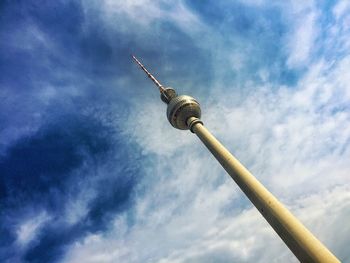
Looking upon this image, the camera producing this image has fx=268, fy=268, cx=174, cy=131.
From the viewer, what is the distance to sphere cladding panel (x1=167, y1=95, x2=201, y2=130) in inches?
1886

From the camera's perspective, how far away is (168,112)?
4997 centimetres

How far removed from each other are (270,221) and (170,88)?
3599 cm

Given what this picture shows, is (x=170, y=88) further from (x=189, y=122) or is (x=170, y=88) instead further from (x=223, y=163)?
(x=223, y=163)

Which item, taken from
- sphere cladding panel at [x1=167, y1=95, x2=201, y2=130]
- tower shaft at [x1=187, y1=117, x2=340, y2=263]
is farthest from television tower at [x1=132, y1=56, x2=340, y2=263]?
sphere cladding panel at [x1=167, y1=95, x2=201, y2=130]

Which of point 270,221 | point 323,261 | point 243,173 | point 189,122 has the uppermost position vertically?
point 189,122

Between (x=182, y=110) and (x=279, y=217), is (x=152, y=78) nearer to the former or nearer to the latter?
(x=182, y=110)

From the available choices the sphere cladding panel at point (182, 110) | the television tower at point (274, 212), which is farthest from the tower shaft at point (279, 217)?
the sphere cladding panel at point (182, 110)

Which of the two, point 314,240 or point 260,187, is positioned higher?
point 260,187

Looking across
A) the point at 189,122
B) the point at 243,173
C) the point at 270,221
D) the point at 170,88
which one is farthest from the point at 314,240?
the point at 170,88

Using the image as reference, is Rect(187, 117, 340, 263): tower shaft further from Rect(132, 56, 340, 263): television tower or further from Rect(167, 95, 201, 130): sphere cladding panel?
Rect(167, 95, 201, 130): sphere cladding panel

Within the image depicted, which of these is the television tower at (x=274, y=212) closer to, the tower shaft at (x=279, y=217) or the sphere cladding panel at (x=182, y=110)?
the tower shaft at (x=279, y=217)

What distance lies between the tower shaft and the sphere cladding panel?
56.7 feet

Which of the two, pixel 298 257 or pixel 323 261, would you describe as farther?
pixel 298 257

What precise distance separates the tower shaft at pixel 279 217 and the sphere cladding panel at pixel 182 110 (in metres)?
17.3
